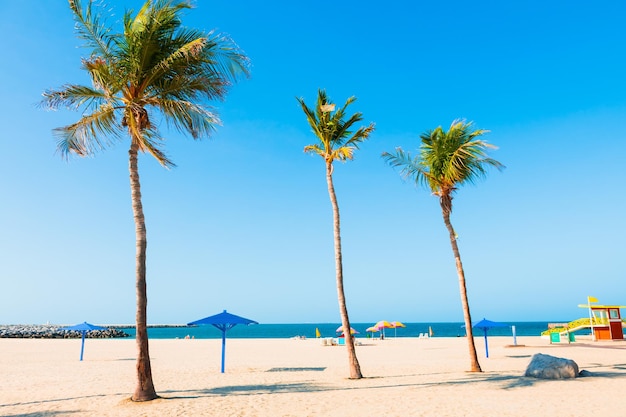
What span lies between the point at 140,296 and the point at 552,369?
1266cm

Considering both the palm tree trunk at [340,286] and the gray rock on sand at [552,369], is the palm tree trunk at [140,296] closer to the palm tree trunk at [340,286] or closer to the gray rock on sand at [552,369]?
the palm tree trunk at [340,286]

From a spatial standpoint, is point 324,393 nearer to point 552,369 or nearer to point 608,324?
point 552,369

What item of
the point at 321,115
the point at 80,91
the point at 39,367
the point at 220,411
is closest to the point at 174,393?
the point at 220,411

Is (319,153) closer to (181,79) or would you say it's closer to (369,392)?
(181,79)

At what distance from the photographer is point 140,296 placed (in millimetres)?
11453

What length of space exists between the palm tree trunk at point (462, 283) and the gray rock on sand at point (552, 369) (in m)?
2.12

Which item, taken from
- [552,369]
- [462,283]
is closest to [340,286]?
[462,283]

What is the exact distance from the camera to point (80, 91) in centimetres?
1211

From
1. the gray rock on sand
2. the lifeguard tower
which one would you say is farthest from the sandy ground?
the lifeguard tower

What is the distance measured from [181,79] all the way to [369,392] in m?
10.2

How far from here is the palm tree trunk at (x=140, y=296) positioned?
11.1 metres

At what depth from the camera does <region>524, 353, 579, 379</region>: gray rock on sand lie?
13877 millimetres

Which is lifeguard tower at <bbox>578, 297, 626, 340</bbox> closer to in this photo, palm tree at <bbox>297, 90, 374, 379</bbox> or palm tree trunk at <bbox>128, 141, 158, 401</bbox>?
palm tree at <bbox>297, 90, 374, 379</bbox>

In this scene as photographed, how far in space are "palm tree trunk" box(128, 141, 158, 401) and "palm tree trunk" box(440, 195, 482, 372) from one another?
10861mm
